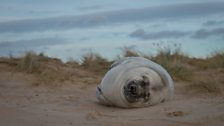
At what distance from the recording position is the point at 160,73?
378 inches

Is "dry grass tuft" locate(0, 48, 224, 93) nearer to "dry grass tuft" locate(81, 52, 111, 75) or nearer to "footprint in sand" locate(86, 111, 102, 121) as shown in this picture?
"dry grass tuft" locate(81, 52, 111, 75)

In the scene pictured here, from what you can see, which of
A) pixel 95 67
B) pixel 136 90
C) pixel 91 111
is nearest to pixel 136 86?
pixel 136 90

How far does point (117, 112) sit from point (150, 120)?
1.24 m

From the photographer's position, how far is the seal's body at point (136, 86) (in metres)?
9.36

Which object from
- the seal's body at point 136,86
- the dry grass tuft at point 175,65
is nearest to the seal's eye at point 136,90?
the seal's body at point 136,86

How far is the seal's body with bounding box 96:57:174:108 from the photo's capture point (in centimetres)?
936

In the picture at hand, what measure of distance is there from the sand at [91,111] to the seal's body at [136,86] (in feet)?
0.56

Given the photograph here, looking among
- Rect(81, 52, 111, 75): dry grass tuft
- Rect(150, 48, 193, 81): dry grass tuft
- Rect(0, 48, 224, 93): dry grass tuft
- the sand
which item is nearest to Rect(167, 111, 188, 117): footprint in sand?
the sand

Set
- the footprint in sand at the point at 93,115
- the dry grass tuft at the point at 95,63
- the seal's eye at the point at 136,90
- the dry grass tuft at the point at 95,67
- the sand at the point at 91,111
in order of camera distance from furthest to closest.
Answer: the dry grass tuft at the point at 95,63 < the dry grass tuft at the point at 95,67 < the seal's eye at the point at 136,90 < the footprint in sand at the point at 93,115 < the sand at the point at 91,111

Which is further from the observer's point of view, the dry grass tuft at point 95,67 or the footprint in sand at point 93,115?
the dry grass tuft at point 95,67

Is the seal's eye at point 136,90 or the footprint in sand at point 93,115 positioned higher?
the seal's eye at point 136,90

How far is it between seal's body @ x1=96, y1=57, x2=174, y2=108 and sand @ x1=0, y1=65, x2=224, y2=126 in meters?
0.17

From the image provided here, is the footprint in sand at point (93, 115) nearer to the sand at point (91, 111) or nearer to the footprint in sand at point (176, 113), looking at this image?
the sand at point (91, 111)

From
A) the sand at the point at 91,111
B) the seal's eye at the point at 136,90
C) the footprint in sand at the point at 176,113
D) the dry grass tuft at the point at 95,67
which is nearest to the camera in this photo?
the sand at the point at 91,111
